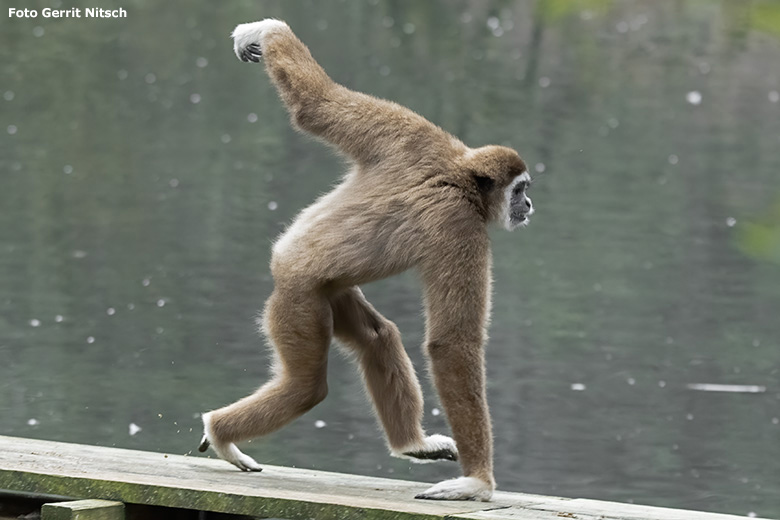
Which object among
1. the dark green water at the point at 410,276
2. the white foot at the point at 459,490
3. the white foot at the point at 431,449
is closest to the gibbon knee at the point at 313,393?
the white foot at the point at 431,449

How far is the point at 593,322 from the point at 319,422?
3536 mm

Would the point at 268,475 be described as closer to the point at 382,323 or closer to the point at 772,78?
the point at 382,323

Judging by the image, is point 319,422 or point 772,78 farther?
point 772,78

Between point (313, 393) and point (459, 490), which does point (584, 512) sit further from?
point (313, 393)

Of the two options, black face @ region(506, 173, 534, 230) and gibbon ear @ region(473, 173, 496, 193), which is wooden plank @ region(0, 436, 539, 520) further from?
gibbon ear @ region(473, 173, 496, 193)

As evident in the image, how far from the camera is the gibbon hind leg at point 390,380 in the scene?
571cm

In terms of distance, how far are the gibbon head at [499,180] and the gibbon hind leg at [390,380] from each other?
73cm

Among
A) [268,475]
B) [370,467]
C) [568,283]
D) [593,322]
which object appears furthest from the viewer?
[568,283]

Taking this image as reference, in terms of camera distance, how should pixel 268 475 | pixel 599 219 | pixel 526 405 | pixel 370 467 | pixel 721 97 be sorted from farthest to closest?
pixel 721 97
pixel 599 219
pixel 526 405
pixel 370 467
pixel 268 475

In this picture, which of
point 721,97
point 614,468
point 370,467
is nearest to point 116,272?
point 370,467

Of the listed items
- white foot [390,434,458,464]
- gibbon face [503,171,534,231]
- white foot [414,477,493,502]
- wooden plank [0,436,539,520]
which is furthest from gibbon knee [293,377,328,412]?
gibbon face [503,171,534,231]

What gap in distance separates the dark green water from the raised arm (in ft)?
3.01

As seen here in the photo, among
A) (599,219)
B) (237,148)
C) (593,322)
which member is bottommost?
(593,322)

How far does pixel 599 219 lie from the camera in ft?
48.6
